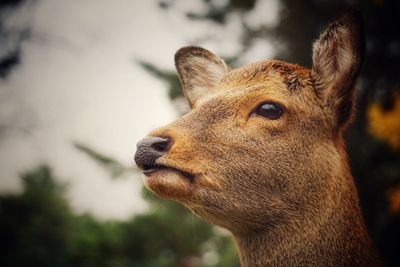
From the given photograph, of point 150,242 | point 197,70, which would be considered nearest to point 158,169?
point 197,70

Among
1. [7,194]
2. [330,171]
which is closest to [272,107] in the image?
[330,171]

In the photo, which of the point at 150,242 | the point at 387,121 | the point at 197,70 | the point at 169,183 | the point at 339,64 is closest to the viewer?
the point at 169,183

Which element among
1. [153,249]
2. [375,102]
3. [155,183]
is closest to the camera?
[155,183]

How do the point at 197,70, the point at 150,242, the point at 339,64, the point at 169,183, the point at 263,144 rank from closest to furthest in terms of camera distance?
1. the point at 169,183
2. the point at 263,144
3. the point at 339,64
4. the point at 197,70
5. the point at 150,242

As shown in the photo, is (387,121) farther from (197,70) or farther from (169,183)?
(169,183)

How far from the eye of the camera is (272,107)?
2107mm

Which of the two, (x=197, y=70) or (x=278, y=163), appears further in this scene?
(x=197, y=70)

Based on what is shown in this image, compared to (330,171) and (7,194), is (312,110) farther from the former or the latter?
(7,194)

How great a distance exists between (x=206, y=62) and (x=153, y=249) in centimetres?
727

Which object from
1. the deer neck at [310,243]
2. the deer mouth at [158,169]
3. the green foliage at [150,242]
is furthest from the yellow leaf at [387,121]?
the deer mouth at [158,169]

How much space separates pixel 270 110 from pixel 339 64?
46cm

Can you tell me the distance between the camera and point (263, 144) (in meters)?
2.05

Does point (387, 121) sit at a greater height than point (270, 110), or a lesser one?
greater

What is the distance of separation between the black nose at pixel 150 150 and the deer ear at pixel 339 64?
944mm
